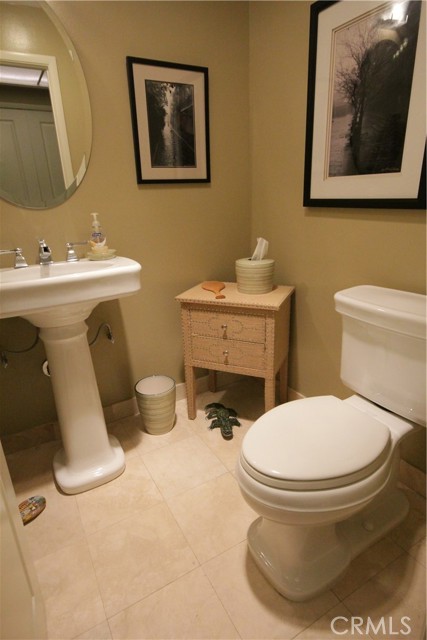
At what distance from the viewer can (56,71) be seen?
1340 mm

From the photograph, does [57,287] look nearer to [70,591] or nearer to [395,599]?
[70,591]

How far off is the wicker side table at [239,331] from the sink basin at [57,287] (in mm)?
445

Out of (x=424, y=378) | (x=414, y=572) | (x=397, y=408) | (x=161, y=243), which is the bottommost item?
(x=414, y=572)

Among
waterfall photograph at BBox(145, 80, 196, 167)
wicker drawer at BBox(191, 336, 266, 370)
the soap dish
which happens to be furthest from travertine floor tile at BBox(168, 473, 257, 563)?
waterfall photograph at BBox(145, 80, 196, 167)

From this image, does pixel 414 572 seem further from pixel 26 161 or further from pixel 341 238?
pixel 26 161

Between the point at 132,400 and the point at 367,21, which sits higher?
the point at 367,21

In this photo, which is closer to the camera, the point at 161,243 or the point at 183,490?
the point at 183,490

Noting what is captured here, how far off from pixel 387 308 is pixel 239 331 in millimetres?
661

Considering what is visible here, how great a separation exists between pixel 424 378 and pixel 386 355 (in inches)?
5.0

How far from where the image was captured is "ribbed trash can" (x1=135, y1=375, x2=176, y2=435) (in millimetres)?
1659

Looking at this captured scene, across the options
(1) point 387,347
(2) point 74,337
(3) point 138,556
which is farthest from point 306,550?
(2) point 74,337

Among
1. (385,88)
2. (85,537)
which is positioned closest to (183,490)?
(85,537)

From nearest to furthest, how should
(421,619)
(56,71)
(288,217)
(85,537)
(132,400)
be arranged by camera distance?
(421,619), (85,537), (56,71), (288,217), (132,400)

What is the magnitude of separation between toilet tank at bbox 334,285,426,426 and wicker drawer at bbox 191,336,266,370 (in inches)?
16.2
